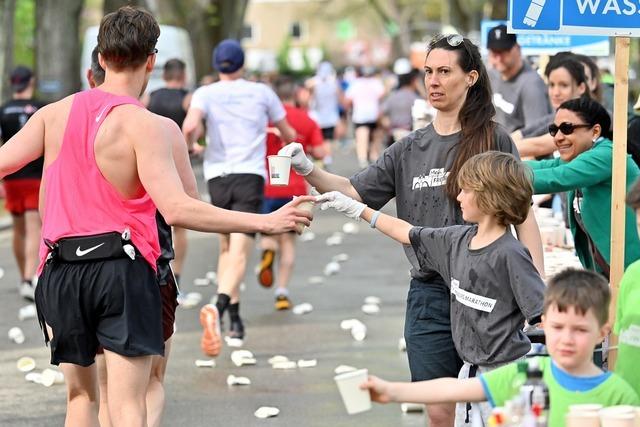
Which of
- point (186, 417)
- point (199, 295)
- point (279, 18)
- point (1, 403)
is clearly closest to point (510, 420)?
point (186, 417)

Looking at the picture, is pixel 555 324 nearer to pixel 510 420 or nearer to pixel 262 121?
pixel 510 420

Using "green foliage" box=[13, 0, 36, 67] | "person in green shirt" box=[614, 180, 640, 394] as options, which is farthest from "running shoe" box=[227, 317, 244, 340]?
"green foliage" box=[13, 0, 36, 67]

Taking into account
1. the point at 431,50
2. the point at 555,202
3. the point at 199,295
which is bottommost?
the point at 199,295

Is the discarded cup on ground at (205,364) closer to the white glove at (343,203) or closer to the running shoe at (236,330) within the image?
the running shoe at (236,330)

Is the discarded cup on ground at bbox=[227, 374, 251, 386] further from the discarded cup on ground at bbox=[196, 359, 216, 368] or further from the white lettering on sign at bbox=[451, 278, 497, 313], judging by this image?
the white lettering on sign at bbox=[451, 278, 497, 313]

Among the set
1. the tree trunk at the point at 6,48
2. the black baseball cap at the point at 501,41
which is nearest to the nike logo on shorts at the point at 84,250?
the black baseball cap at the point at 501,41

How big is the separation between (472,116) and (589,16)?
0.70m

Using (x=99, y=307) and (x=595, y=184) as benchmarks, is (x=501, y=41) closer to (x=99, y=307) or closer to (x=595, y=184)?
(x=595, y=184)

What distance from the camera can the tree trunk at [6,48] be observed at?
981 inches

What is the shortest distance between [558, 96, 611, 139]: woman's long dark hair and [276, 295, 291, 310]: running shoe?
5.36 meters

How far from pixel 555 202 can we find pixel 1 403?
4.80m

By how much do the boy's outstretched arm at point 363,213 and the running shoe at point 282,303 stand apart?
20.7 feet

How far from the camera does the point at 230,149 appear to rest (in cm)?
1072

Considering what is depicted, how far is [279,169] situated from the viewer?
5660mm
